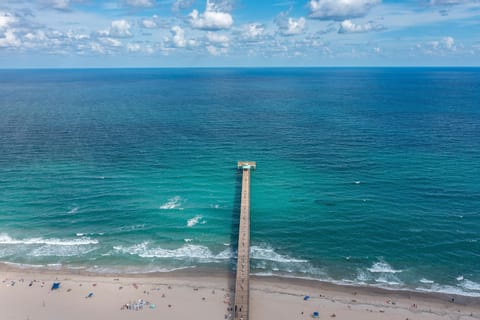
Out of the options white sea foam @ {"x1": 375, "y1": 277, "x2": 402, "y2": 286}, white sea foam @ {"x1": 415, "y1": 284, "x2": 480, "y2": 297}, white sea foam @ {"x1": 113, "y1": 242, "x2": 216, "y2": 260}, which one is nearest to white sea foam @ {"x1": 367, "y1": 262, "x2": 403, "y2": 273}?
white sea foam @ {"x1": 375, "y1": 277, "x2": 402, "y2": 286}

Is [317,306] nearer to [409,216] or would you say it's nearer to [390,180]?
[409,216]

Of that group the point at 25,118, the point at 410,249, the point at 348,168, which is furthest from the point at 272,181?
the point at 25,118

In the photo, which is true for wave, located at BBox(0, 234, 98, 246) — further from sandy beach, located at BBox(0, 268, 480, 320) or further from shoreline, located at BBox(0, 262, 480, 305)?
sandy beach, located at BBox(0, 268, 480, 320)

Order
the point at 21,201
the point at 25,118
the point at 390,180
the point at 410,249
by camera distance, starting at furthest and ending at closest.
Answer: the point at 25,118, the point at 390,180, the point at 21,201, the point at 410,249

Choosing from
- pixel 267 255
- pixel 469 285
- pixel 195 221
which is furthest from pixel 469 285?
pixel 195 221

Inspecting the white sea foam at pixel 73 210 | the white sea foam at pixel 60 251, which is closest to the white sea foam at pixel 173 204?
the white sea foam at pixel 60 251

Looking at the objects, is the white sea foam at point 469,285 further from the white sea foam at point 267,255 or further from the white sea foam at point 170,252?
the white sea foam at point 170,252
